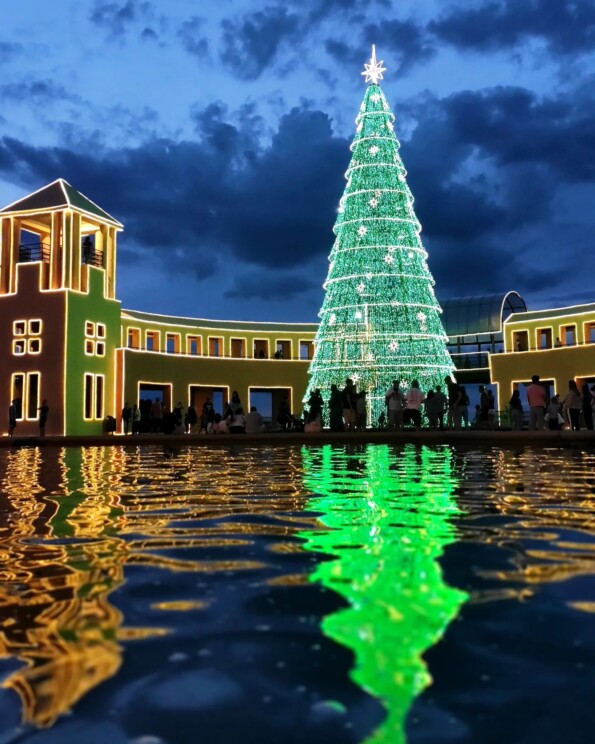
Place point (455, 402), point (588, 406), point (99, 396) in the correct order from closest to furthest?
→ point (588, 406) → point (455, 402) → point (99, 396)

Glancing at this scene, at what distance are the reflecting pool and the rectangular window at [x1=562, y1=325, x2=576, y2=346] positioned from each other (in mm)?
42512

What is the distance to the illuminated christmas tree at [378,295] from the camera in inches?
1132

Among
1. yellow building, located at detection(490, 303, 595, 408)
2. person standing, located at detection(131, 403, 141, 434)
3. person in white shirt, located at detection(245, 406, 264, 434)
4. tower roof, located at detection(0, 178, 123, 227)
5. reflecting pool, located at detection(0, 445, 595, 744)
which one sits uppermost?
tower roof, located at detection(0, 178, 123, 227)

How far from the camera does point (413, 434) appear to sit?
56.7ft

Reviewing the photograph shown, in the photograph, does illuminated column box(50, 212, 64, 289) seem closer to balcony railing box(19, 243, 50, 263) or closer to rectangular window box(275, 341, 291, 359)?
balcony railing box(19, 243, 50, 263)

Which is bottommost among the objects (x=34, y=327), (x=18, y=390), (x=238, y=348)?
(x=18, y=390)

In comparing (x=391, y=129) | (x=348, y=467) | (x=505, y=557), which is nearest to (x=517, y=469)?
(x=348, y=467)

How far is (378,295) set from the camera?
94.3 feet

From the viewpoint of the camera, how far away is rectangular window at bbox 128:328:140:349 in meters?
47.0

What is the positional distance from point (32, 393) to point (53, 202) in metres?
9.31

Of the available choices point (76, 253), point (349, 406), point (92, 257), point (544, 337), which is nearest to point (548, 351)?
point (544, 337)

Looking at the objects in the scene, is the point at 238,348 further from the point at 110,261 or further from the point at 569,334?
the point at 569,334

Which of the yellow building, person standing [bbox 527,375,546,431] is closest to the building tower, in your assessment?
the yellow building

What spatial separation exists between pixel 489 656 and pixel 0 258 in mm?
38770
